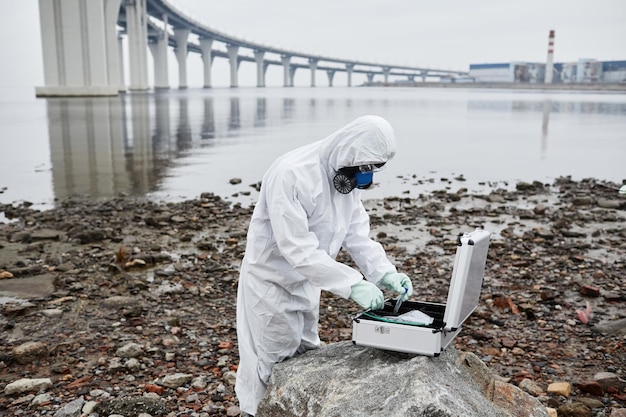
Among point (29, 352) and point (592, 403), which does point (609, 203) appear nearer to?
point (592, 403)

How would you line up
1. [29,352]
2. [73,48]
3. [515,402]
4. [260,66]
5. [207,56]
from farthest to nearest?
[260,66]
[207,56]
[73,48]
[29,352]
[515,402]

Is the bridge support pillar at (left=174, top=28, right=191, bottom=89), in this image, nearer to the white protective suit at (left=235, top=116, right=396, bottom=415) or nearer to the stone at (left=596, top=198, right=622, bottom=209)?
the stone at (left=596, top=198, right=622, bottom=209)

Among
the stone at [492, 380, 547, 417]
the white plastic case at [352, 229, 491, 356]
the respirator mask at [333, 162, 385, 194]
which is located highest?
the respirator mask at [333, 162, 385, 194]

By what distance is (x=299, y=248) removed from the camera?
312cm

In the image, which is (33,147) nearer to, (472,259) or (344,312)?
(344,312)

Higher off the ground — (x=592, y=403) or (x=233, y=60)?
(x=233, y=60)

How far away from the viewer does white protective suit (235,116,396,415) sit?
3.14 meters

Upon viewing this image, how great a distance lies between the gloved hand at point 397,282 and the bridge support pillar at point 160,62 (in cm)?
9898

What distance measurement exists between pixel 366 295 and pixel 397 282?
522 millimetres

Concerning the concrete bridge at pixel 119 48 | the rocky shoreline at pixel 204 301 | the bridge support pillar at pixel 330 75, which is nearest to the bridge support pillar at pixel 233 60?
the concrete bridge at pixel 119 48

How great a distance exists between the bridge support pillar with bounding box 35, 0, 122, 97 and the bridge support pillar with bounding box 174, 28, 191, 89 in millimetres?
41621

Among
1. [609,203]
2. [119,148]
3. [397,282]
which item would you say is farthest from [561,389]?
[119,148]

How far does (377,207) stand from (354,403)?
331 inches

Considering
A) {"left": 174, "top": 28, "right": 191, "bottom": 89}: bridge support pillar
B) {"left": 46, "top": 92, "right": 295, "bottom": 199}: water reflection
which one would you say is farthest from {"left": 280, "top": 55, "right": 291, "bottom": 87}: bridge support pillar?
{"left": 46, "top": 92, "right": 295, "bottom": 199}: water reflection
